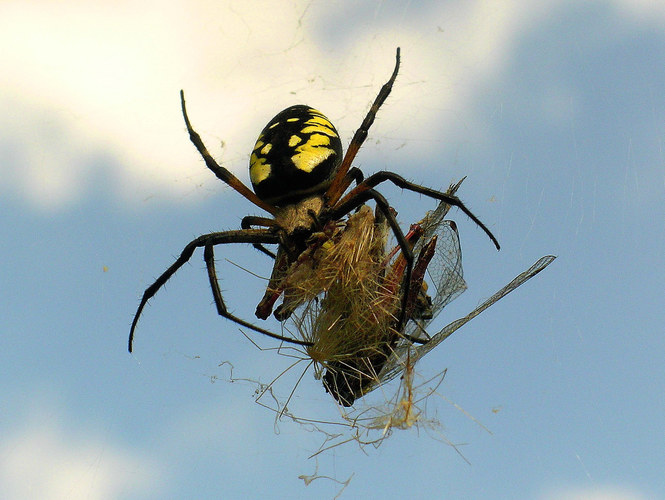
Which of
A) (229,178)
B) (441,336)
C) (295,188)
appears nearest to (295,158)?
(295,188)

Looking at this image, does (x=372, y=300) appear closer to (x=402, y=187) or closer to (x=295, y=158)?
(x=402, y=187)

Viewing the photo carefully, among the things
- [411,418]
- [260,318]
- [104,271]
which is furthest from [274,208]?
[411,418]

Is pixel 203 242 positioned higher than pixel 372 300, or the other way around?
pixel 203 242

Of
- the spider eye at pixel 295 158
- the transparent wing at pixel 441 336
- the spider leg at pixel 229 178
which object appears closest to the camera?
the transparent wing at pixel 441 336

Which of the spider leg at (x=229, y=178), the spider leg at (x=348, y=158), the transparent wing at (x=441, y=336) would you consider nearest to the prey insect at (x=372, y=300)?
the transparent wing at (x=441, y=336)

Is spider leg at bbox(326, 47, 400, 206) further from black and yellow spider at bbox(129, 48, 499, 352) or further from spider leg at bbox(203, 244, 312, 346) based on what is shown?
spider leg at bbox(203, 244, 312, 346)

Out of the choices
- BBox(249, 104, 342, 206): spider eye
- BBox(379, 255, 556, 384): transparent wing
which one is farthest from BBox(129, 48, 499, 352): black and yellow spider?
BBox(379, 255, 556, 384): transparent wing

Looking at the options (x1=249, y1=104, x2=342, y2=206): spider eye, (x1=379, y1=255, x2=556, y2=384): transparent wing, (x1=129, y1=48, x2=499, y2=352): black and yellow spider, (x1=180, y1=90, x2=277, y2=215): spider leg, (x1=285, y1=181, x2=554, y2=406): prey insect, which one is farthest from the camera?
(x1=180, y1=90, x2=277, y2=215): spider leg

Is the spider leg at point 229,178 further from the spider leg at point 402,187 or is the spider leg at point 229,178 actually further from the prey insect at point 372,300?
the prey insect at point 372,300

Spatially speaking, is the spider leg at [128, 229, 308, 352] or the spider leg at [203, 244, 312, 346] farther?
the spider leg at [128, 229, 308, 352]
